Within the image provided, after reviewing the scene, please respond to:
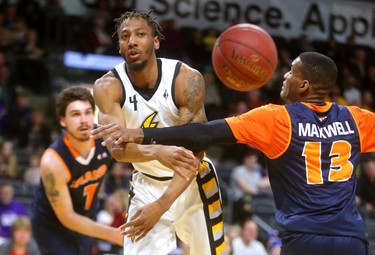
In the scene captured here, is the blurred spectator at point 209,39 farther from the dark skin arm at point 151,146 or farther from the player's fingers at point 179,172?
the player's fingers at point 179,172

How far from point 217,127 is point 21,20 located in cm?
934

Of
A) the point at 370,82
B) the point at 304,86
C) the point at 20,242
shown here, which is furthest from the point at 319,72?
the point at 370,82

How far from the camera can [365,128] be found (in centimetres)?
427

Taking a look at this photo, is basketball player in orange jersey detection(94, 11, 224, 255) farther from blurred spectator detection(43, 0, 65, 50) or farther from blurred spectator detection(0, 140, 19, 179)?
blurred spectator detection(43, 0, 65, 50)

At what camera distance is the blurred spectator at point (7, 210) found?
8.83 metres

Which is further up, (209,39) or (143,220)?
(209,39)

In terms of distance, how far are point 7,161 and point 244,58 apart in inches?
209

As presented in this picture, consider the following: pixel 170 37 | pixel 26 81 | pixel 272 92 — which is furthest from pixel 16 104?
pixel 272 92

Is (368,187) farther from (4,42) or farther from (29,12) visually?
(29,12)

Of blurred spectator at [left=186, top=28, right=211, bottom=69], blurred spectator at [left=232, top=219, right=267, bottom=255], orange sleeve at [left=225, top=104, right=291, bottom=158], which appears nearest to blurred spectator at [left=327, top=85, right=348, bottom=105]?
blurred spectator at [left=186, top=28, right=211, bottom=69]

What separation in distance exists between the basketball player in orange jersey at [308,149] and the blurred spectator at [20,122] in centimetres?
736

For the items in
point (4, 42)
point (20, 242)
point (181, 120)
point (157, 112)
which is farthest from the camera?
point (4, 42)

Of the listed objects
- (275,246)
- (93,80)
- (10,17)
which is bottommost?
(275,246)

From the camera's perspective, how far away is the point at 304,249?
4027mm
